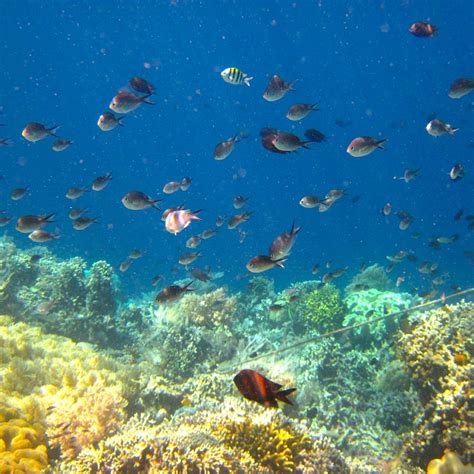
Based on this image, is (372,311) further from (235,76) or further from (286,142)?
(235,76)

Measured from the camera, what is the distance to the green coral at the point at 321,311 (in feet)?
37.3

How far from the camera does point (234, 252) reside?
223 ft

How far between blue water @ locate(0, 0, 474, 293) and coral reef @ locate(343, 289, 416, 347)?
68.8 ft

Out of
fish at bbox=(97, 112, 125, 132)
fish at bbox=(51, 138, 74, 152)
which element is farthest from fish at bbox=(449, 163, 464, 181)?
fish at bbox=(51, 138, 74, 152)

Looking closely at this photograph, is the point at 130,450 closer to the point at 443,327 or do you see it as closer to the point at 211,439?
the point at 211,439

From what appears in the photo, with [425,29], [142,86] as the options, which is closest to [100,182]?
[142,86]

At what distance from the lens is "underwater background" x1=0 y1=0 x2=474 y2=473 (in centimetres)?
478

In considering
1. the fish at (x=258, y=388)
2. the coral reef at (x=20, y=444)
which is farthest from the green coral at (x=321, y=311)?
the fish at (x=258, y=388)

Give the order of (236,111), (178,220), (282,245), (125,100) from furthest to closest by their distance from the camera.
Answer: (236,111) < (125,100) < (178,220) < (282,245)

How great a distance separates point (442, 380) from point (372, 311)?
5994 millimetres

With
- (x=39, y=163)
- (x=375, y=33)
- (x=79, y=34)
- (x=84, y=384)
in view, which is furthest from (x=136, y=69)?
(x=84, y=384)

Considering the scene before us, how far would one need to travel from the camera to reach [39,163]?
7994cm

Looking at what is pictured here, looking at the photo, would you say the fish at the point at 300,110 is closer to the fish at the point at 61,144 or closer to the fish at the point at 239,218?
the fish at the point at 239,218

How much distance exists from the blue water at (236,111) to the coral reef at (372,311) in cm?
2098
